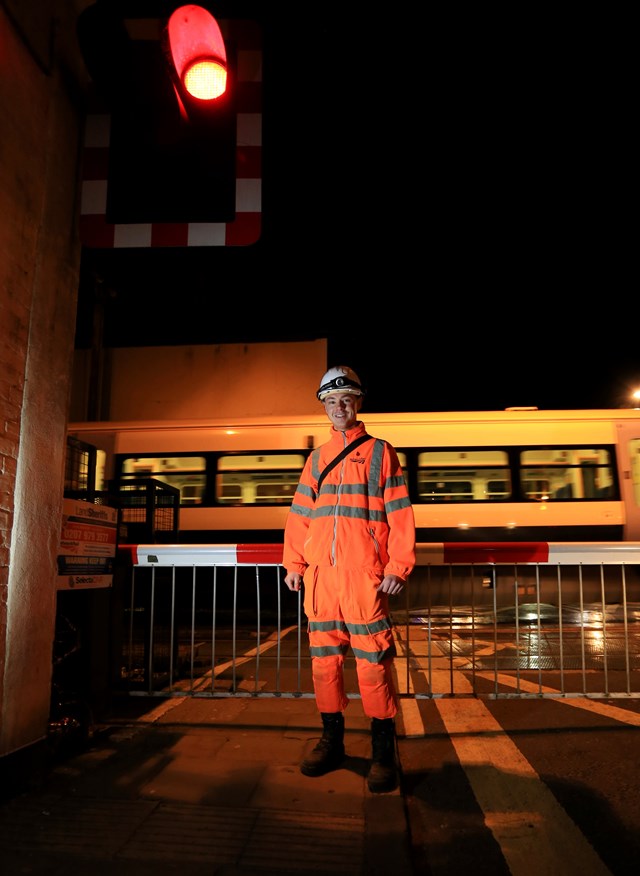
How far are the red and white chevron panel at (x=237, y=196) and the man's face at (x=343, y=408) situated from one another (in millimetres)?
1022

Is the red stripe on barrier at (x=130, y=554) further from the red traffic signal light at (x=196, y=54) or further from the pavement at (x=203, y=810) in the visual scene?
the red traffic signal light at (x=196, y=54)

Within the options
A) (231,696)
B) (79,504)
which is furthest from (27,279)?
(231,696)

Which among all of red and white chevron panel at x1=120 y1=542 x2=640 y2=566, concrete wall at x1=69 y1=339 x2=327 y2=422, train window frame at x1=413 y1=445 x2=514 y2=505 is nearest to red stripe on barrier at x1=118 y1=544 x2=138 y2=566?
red and white chevron panel at x1=120 y1=542 x2=640 y2=566

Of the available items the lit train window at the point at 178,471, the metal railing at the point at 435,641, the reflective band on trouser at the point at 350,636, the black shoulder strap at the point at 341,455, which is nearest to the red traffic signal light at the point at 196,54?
the black shoulder strap at the point at 341,455

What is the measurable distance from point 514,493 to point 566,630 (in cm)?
391

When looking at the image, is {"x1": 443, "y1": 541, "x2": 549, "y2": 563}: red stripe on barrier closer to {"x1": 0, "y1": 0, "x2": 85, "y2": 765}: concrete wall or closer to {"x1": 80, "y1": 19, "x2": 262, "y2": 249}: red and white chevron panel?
{"x1": 80, "y1": 19, "x2": 262, "y2": 249}: red and white chevron panel

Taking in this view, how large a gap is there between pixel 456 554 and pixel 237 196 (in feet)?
9.00

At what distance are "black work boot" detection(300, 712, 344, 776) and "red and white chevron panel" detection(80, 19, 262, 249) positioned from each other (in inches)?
106

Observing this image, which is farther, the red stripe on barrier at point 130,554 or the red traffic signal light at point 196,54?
the red stripe on barrier at point 130,554

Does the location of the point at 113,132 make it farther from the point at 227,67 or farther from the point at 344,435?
the point at 344,435

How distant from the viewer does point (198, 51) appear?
10.6 ft

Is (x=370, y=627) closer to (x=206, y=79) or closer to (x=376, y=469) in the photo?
(x=376, y=469)

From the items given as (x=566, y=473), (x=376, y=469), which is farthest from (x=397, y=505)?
(x=566, y=473)

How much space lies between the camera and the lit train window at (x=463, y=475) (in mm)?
11984
